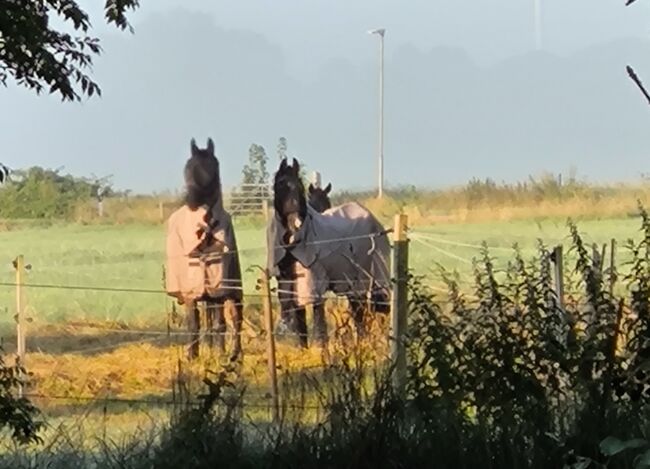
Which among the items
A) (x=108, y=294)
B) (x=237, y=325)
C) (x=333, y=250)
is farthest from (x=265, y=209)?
(x=108, y=294)

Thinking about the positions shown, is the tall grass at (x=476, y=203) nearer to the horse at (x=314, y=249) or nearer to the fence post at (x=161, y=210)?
the fence post at (x=161, y=210)

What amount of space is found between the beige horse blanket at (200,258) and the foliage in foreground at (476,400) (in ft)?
11.5

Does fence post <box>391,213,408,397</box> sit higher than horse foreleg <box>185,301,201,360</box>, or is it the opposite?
fence post <box>391,213,408,397</box>

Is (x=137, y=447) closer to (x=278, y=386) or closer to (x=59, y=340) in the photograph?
(x=278, y=386)

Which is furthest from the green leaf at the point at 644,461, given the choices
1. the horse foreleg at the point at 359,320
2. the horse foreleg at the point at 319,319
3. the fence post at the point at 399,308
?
the horse foreleg at the point at 319,319

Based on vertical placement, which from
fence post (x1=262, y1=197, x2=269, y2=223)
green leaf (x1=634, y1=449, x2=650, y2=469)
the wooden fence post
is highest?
fence post (x1=262, y1=197, x2=269, y2=223)

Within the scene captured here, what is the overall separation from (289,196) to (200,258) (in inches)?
29.0

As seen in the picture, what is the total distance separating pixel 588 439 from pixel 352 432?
28.1 inches

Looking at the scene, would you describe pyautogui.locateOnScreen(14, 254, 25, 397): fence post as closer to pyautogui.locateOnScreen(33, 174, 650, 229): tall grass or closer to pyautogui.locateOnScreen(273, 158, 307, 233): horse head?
pyautogui.locateOnScreen(33, 174, 650, 229): tall grass

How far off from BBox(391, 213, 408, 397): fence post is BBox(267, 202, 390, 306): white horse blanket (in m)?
1.44

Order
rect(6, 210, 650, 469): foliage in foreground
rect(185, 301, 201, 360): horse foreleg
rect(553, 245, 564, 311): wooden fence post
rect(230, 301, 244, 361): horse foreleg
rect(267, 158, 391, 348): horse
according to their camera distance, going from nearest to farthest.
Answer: rect(6, 210, 650, 469): foliage in foreground → rect(553, 245, 564, 311): wooden fence post → rect(230, 301, 244, 361): horse foreleg → rect(185, 301, 201, 360): horse foreleg → rect(267, 158, 391, 348): horse

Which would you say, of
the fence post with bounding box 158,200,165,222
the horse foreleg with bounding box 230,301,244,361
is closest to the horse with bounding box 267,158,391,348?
the horse foreleg with bounding box 230,301,244,361

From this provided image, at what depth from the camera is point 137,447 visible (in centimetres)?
388

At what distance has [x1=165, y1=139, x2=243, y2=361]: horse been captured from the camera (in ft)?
24.4
